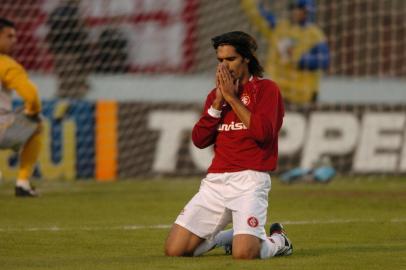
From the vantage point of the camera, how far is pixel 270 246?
8258 mm

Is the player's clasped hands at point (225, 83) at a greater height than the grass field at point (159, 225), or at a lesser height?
greater

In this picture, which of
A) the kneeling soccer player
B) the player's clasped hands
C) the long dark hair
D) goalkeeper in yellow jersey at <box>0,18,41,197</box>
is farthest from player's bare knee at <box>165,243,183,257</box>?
goalkeeper in yellow jersey at <box>0,18,41,197</box>

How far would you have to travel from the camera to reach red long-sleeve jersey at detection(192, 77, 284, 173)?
8.43 metres

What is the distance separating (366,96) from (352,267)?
48.0 feet

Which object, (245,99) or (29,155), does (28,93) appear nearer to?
(29,155)

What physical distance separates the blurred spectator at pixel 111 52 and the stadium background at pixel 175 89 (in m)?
0.03

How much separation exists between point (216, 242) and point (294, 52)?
30.3 ft

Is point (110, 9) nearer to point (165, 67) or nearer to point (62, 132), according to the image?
point (165, 67)

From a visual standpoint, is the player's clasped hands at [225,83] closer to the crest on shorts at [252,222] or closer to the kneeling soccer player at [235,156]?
the kneeling soccer player at [235,156]

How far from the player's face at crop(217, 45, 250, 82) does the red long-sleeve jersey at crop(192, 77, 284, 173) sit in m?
0.11

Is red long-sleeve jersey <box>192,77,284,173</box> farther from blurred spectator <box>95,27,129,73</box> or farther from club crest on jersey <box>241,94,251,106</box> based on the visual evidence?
blurred spectator <box>95,27,129,73</box>

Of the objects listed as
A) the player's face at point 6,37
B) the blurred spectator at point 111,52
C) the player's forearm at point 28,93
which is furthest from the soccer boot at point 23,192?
the blurred spectator at point 111,52

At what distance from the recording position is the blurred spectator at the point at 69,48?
19156 millimetres

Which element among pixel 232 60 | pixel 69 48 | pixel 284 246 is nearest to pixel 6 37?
pixel 232 60
